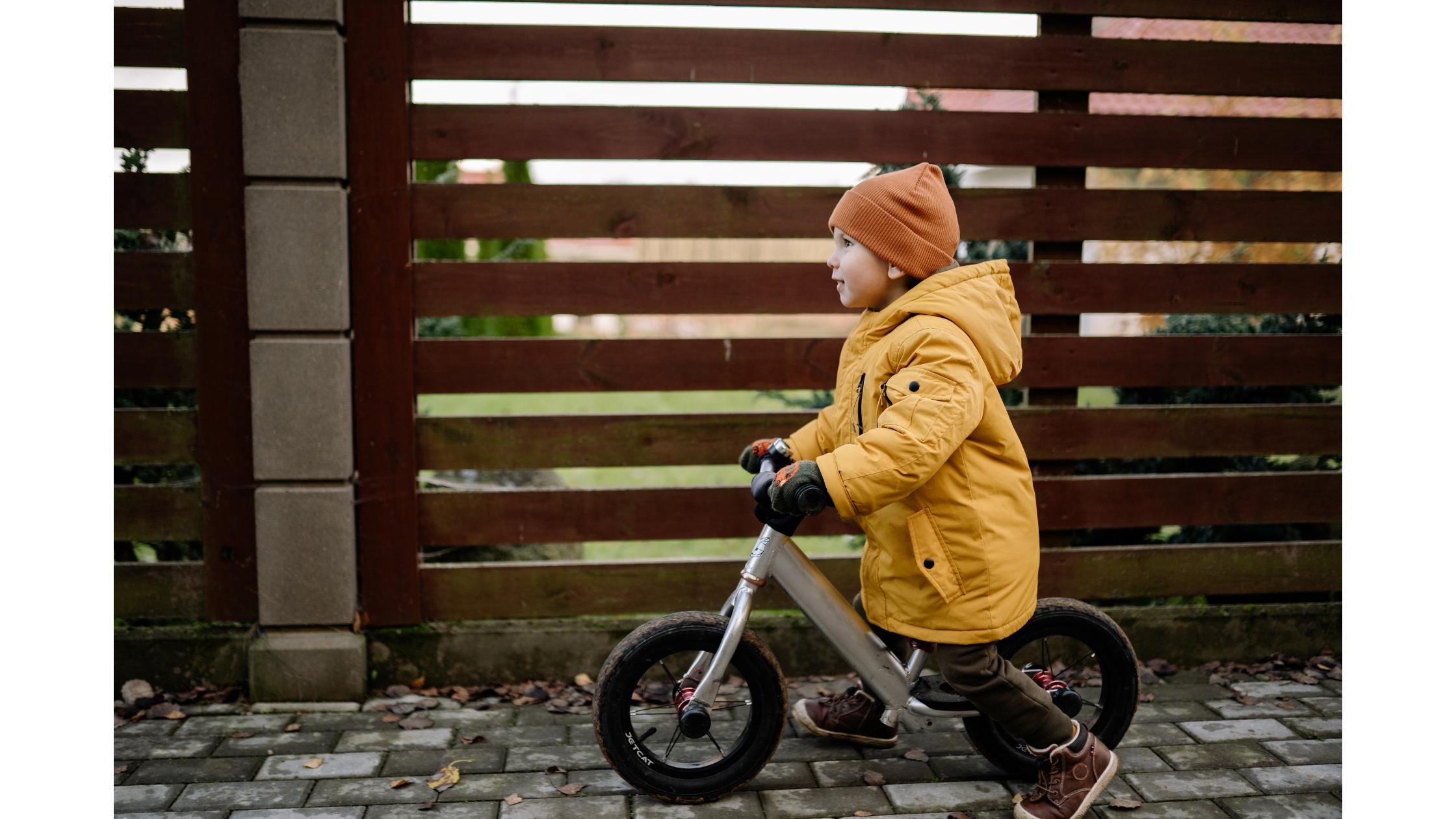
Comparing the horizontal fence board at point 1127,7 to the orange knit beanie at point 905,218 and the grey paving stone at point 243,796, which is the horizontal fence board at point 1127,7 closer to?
the orange knit beanie at point 905,218

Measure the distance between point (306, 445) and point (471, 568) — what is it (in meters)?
0.74

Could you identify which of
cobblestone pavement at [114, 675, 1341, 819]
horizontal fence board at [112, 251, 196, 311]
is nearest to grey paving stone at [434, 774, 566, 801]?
cobblestone pavement at [114, 675, 1341, 819]

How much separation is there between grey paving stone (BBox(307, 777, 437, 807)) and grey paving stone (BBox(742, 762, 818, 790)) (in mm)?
887

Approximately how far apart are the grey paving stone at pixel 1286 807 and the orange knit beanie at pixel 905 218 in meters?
1.78

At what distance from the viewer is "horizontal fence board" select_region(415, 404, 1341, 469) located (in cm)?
381

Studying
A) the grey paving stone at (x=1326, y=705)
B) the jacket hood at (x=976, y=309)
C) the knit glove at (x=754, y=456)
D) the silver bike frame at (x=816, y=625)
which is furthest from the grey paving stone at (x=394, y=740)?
the grey paving stone at (x=1326, y=705)

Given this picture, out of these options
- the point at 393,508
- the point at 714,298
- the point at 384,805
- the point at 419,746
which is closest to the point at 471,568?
the point at 393,508

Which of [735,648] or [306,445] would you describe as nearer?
[735,648]

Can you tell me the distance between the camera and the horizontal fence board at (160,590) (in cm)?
380

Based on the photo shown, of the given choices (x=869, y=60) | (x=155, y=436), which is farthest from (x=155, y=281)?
(x=869, y=60)

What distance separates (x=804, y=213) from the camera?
382 centimetres

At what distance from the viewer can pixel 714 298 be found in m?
3.81

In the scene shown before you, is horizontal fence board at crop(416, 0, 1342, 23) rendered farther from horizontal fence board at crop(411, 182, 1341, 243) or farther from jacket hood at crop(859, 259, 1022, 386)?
jacket hood at crop(859, 259, 1022, 386)

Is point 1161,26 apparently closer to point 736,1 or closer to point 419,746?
point 736,1
